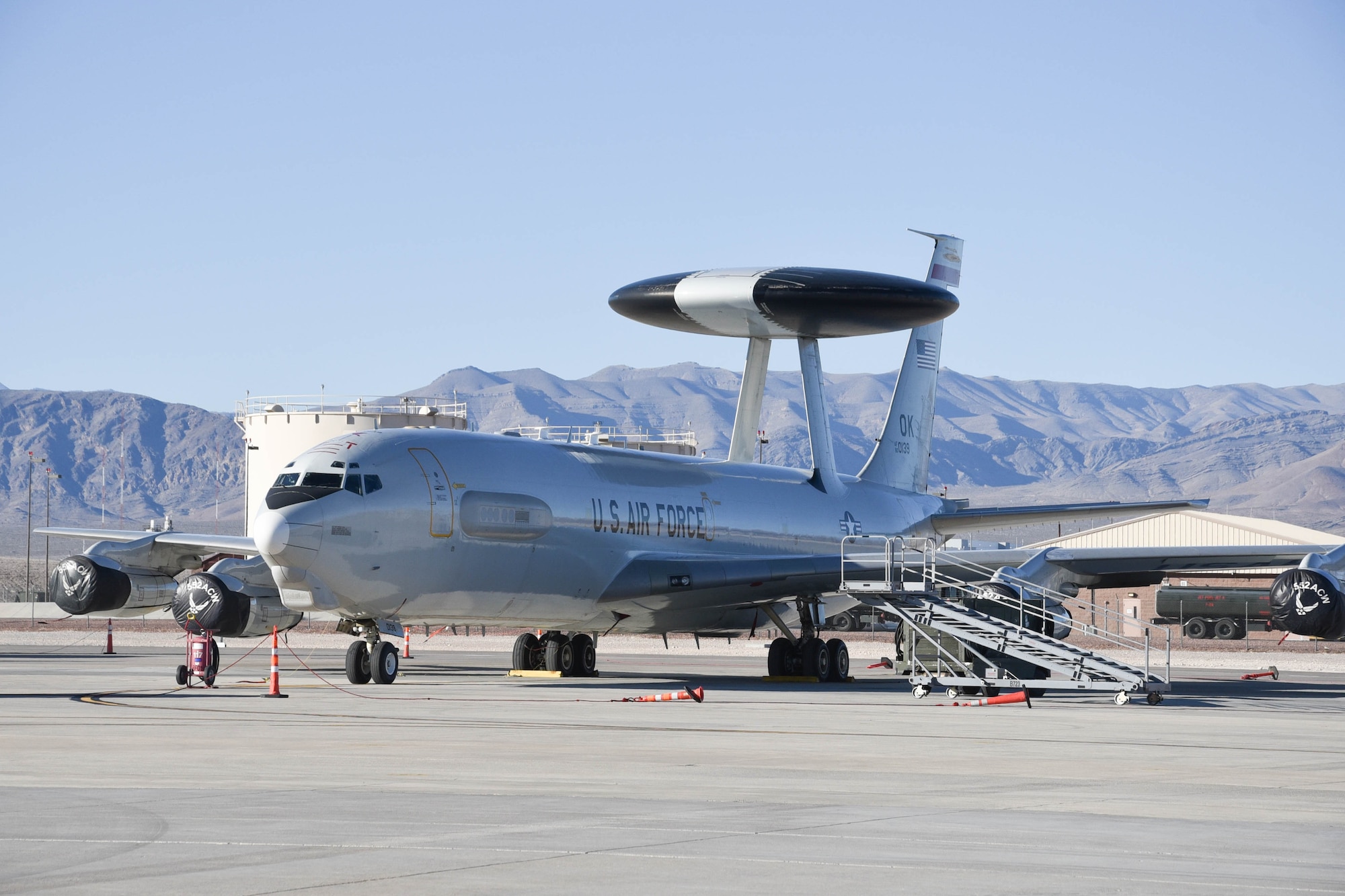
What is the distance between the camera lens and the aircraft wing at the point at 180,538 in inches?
1388

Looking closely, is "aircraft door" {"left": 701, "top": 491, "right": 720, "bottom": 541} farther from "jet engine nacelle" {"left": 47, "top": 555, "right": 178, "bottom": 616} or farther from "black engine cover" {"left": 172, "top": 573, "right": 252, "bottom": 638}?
"jet engine nacelle" {"left": 47, "top": 555, "right": 178, "bottom": 616}

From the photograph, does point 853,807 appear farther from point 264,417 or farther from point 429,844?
point 264,417

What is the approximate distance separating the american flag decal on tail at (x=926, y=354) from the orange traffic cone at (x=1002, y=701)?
2192 centimetres

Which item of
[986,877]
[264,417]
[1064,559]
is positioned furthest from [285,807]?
[264,417]

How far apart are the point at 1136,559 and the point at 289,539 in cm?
1738

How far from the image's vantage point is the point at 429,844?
9703 mm

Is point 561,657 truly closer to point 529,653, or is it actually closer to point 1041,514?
point 529,653

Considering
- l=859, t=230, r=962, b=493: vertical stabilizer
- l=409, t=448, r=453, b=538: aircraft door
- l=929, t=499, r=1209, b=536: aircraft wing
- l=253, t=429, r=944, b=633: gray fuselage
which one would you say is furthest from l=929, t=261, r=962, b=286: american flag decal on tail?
l=409, t=448, r=453, b=538: aircraft door

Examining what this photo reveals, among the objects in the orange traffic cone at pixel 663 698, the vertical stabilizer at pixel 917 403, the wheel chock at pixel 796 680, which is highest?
the vertical stabilizer at pixel 917 403

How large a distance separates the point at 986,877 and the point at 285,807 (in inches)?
202

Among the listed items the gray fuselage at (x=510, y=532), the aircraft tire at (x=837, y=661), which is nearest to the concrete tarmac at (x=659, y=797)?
the gray fuselage at (x=510, y=532)

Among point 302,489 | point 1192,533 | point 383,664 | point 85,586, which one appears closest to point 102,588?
point 85,586

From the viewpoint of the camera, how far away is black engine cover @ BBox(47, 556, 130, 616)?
37.1 m

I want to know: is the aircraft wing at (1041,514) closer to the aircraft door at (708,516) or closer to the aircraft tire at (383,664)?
the aircraft door at (708,516)
